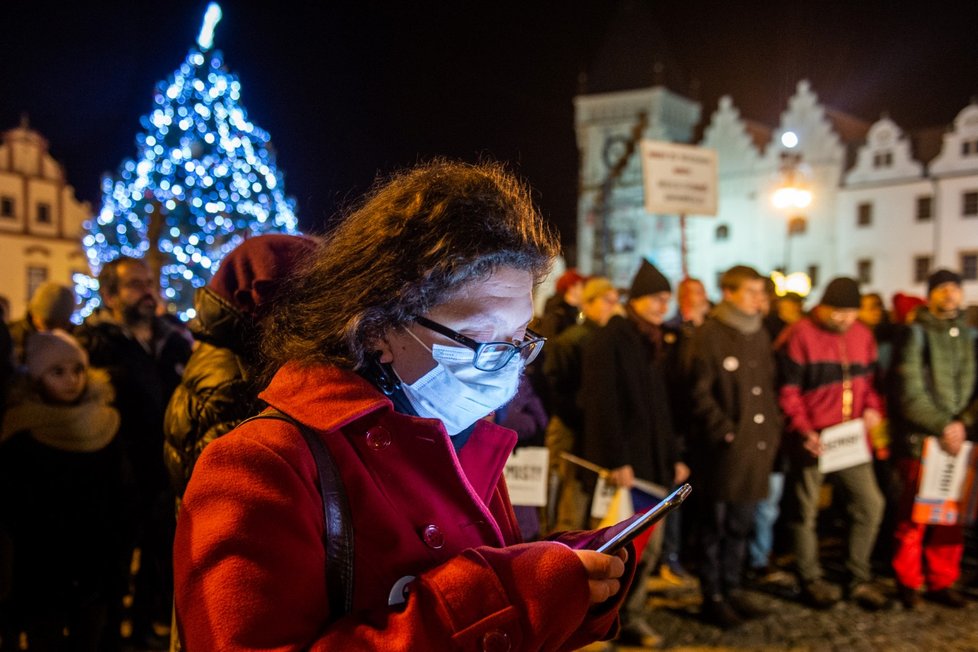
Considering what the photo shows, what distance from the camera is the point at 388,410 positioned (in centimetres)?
151

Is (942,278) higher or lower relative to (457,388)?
higher

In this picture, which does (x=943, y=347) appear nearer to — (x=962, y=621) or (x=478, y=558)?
(x=962, y=621)

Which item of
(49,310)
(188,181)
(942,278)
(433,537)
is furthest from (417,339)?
(188,181)

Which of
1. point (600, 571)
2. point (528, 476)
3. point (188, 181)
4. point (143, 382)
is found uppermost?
point (188, 181)

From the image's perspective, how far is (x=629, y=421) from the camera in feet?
17.0

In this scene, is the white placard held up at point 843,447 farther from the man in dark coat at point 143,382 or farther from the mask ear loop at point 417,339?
the mask ear loop at point 417,339

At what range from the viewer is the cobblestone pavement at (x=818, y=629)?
5.07 m

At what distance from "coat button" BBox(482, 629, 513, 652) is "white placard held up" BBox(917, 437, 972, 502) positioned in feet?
19.5

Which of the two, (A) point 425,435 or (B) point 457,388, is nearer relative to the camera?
(A) point 425,435

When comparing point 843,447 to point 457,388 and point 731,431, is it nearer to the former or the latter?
point 731,431

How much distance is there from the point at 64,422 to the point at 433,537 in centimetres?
283

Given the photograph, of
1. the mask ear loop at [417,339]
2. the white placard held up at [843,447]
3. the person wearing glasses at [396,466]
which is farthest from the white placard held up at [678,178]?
the mask ear loop at [417,339]

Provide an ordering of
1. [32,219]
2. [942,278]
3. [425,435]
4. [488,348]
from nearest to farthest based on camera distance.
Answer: [425,435] → [488,348] → [942,278] → [32,219]

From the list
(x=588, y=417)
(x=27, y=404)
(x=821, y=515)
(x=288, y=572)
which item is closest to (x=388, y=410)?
(x=288, y=572)
